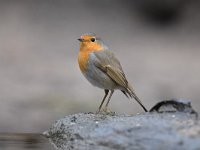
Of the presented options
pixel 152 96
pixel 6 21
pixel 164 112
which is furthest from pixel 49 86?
pixel 164 112

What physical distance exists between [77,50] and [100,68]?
8.90 meters

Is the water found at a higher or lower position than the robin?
lower

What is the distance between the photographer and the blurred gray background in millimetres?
13242

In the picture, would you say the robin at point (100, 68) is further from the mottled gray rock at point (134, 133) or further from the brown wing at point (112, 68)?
the mottled gray rock at point (134, 133)

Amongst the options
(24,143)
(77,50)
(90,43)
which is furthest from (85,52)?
(77,50)

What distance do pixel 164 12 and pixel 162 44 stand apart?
2.87 feet

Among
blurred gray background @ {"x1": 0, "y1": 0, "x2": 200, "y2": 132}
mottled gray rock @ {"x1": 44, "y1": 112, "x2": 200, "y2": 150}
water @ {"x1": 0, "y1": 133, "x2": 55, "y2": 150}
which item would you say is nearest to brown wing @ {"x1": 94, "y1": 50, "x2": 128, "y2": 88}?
water @ {"x1": 0, "y1": 133, "x2": 55, "y2": 150}

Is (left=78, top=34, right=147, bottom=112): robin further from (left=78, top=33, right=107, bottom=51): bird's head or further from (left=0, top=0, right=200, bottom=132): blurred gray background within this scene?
(left=0, top=0, right=200, bottom=132): blurred gray background

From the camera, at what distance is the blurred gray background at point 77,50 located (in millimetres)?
13242

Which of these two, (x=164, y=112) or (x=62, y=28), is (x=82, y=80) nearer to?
(x=62, y=28)

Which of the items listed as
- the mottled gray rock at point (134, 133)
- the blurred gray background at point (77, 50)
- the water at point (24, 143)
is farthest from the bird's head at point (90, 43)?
the blurred gray background at point (77, 50)

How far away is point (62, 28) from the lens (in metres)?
17.9

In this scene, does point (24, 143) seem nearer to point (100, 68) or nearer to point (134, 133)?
point (100, 68)

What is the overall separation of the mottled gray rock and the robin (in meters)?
1.35
